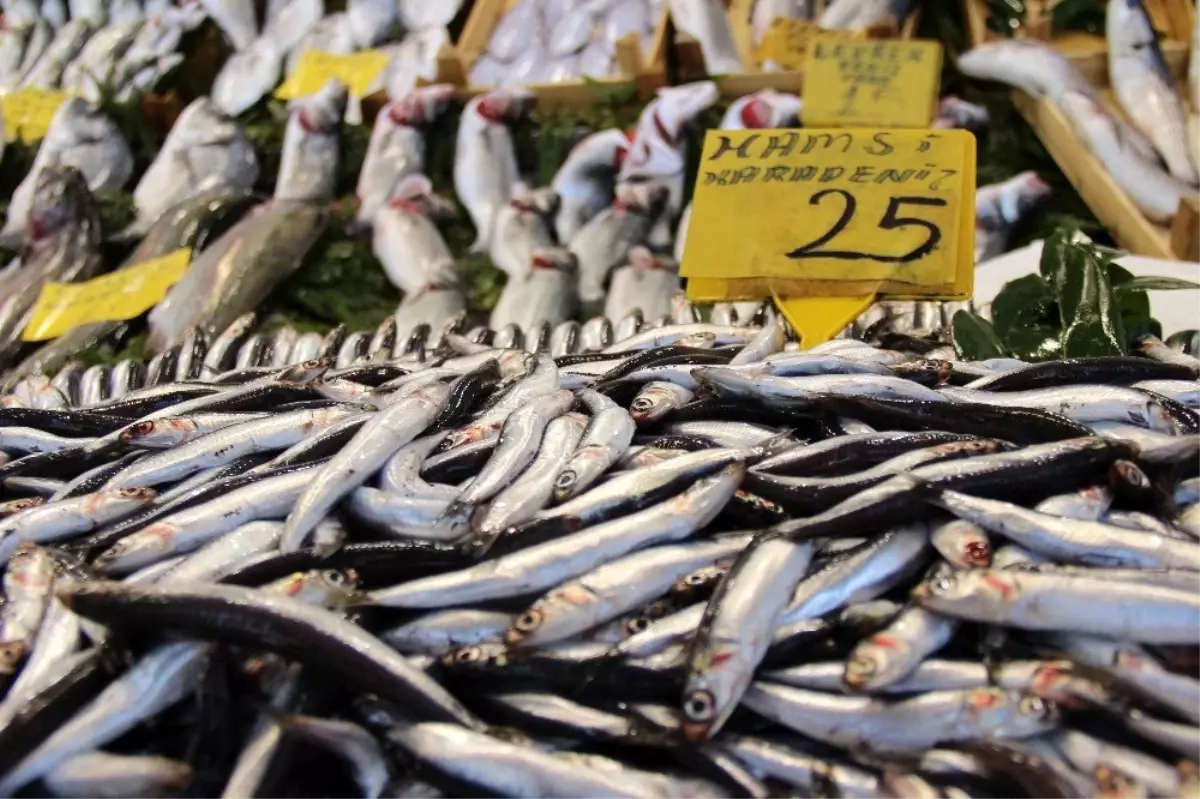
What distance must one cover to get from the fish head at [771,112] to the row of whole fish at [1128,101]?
0.75 metres

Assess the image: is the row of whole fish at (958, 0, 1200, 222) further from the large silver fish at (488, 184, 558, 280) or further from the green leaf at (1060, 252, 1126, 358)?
the large silver fish at (488, 184, 558, 280)

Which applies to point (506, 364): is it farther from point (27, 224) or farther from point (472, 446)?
point (27, 224)

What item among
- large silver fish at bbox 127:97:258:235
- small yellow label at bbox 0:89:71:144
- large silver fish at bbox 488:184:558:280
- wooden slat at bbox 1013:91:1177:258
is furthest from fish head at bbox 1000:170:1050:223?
small yellow label at bbox 0:89:71:144

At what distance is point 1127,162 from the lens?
2.99m

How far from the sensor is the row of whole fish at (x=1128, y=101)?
297 centimetres

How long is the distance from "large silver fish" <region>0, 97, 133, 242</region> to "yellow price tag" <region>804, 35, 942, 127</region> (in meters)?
2.94

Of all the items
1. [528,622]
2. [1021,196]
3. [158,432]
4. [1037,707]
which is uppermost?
[1021,196]

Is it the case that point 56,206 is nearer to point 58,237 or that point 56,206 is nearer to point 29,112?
point 58,237

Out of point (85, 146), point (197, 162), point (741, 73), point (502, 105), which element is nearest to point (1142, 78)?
point (741, 73)

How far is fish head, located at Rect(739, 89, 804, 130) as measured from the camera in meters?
3.30

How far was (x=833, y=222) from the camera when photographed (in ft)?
7.36

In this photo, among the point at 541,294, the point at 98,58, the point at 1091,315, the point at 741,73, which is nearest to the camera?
the point at 1091,315

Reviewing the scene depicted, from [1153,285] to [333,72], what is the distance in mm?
3355

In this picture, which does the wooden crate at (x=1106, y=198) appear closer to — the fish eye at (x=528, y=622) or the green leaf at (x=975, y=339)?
the green leaf at (x=975, y=339)
